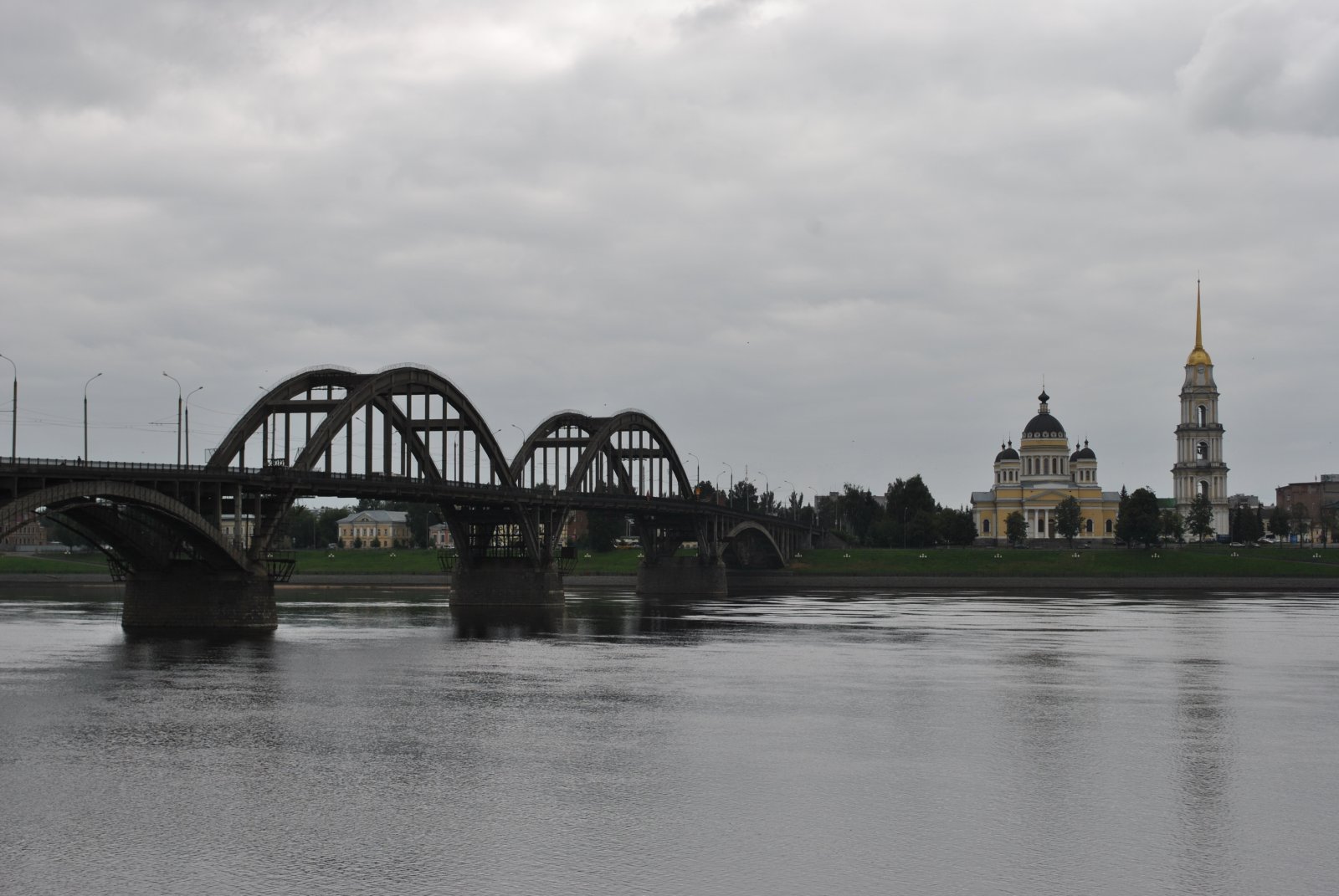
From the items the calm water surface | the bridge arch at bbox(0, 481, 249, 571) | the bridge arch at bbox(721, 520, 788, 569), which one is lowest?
the calm water surface

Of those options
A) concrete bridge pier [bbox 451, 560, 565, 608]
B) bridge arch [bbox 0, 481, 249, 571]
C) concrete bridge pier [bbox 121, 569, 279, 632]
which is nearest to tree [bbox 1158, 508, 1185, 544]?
concrete bridge pier [bbox 451, 560, 565, 608]

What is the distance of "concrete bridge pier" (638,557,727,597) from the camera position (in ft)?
447

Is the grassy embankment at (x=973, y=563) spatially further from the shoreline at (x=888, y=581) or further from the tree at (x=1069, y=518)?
the tree at (x=1069, y=518)

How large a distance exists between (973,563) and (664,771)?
13623 cm

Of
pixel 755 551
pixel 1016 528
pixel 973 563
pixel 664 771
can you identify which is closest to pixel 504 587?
pixel 664 771

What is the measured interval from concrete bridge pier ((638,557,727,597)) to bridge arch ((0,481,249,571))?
69701mm

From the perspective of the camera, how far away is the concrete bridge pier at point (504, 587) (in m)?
102

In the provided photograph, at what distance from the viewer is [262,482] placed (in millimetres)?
69375

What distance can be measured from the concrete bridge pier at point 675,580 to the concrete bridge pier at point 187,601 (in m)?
69.0

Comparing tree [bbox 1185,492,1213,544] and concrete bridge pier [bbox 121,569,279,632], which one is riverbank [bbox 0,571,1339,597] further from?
concrete bridge pier [bbox 121,569,279,632]

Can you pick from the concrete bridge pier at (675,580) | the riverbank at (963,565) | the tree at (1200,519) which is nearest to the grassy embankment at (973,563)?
the riverbank at (963,565)

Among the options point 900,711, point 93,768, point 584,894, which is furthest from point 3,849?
point 900,711

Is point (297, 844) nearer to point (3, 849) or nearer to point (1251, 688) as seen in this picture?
point (3, 849)

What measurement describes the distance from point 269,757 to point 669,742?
371 inches
